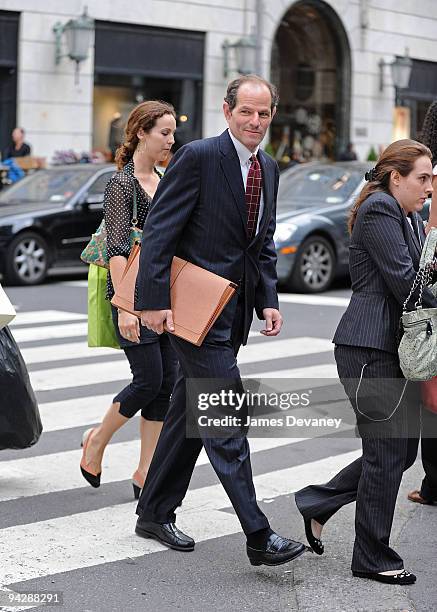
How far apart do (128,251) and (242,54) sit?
20.7 meters

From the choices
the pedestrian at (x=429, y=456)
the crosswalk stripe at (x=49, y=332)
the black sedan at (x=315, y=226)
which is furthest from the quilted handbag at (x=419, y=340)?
the black sedan at (x=315, y=226)

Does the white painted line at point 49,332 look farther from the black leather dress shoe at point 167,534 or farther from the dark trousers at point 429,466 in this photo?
the black leather dress shoe at point 167,534

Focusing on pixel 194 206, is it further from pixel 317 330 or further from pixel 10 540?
pixel 317 330

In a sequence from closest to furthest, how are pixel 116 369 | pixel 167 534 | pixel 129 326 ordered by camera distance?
1. pixel 167 534
2. pixel 129 326
3. pixel 116 369

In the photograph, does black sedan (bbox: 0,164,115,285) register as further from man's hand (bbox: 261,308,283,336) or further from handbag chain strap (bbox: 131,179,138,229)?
man's hand (bbox: 261,308,283,336)

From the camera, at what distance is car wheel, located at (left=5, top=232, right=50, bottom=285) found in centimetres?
1490

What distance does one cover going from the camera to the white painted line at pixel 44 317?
470 inches

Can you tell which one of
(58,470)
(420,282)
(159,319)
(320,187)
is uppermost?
(320,187)

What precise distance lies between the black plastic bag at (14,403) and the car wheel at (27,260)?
29.9 ft

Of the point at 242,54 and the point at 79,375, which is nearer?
the point at 79,375

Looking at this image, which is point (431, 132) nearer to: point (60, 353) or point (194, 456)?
point (194, 456)

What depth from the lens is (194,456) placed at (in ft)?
16.6

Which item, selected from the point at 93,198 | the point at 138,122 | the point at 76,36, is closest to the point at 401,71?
the point at 76,36

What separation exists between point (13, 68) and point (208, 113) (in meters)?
4.88
